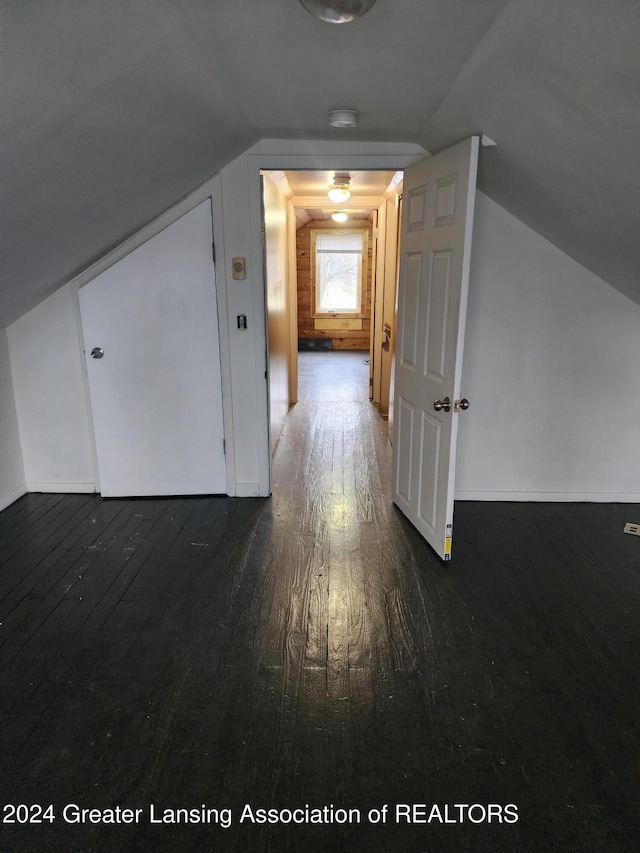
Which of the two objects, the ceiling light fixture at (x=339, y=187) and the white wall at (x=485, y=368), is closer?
the white wall at (x=485, y=368)

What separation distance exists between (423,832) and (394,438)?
218cm

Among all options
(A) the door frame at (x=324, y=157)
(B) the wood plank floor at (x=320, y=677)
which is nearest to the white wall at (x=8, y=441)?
(B) the wood plank floor at (x=320, y=677)

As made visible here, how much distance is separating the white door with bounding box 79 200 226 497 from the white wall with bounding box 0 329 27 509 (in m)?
0.51

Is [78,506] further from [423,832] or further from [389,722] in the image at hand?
[423,832]

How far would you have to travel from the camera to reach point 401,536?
3066 mm

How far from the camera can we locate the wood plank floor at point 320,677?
1.51m

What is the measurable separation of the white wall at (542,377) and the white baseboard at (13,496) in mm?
2840

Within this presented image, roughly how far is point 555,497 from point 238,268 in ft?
8.04

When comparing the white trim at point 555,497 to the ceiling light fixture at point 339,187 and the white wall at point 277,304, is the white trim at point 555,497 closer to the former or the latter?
the white wall at point 277,304

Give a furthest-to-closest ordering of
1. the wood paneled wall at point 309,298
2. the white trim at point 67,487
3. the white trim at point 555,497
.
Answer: the wood paneled wall at point 309,298
the white trim at point 67,487
the white trim at point 555,497

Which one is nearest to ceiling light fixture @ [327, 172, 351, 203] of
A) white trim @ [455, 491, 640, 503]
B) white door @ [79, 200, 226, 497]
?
white door @ [79, 200, 226, 497]

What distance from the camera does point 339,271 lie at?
10195 millimetres

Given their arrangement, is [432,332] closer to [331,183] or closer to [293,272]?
[331,183]

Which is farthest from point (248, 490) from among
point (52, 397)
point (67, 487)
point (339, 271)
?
point (339, 271)
